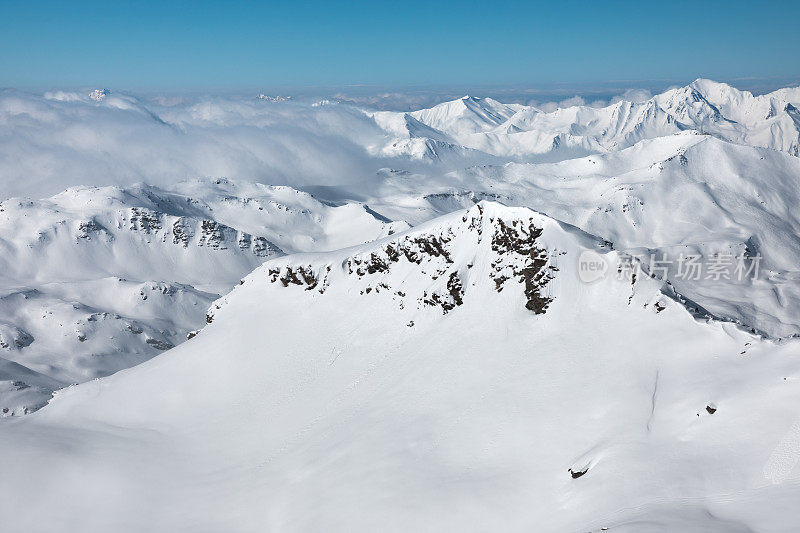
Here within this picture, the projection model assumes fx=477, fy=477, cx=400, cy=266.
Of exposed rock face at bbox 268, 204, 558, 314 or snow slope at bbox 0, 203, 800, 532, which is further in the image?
exposed rock face at bbox 268, 204, 558, 314

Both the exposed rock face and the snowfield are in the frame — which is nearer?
the snowfield

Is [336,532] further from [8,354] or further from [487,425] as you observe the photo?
[8,354]

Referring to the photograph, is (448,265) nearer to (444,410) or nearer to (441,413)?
(444,410)

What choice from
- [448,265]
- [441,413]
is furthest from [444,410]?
[448,265]

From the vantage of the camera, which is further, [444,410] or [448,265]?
[448,265]

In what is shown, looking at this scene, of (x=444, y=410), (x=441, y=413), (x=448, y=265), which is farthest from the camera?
(x=448, y=265)

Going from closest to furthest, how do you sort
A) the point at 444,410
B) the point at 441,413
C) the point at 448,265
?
the point at 441,413 → the point at 444,410 → the point at 448,265

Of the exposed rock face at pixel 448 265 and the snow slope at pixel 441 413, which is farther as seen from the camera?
the exposed rock face at pixel 448 265

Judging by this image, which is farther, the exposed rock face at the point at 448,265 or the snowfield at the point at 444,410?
the exposed rock face at the point at 448,265
